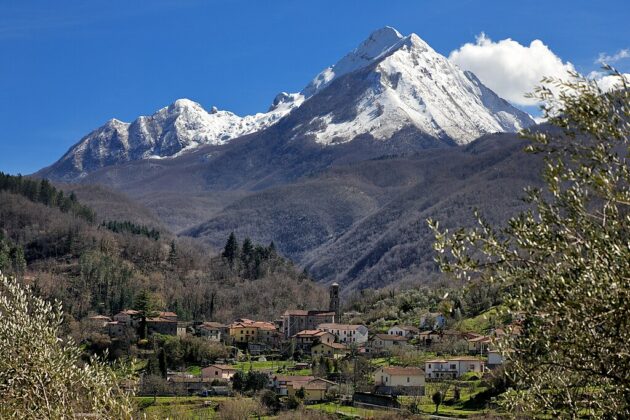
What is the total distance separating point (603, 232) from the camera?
37.8 ft

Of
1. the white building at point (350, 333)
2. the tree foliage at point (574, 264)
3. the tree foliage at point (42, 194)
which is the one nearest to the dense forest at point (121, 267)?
the tree foliage at point (42, 194)

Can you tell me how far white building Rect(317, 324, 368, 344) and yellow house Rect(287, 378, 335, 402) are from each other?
26.6 metres

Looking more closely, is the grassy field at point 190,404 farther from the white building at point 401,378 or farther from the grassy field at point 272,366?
the white building at point 401,378

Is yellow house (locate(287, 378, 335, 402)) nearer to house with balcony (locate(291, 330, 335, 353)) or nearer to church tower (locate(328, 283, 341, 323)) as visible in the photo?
house with balcony (locate(291, 330, 335, 353))

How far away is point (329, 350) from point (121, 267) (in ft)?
151

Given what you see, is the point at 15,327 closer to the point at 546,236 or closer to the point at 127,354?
the point at 546,236

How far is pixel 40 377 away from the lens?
18.4m

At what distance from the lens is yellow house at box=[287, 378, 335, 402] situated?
8119cm

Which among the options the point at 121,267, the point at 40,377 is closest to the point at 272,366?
the point at 121,267

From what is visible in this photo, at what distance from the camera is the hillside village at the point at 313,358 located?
3255 inches

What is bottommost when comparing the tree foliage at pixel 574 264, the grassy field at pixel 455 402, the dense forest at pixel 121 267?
the grassy field at pixel 455 402

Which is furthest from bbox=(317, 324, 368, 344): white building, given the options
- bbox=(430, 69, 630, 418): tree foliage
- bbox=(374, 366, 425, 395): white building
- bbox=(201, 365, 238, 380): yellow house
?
bbox=(430, 69, 630, 418): tree foliage

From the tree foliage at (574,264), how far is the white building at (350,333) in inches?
3915

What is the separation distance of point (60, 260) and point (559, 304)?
136 meters
